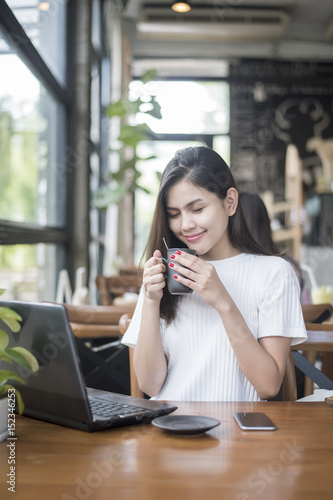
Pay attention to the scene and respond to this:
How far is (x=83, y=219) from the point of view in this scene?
4.05m

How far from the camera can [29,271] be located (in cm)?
298

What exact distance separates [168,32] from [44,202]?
4512 millimetres

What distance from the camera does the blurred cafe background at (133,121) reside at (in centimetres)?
287

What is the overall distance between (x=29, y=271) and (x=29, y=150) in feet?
1.97

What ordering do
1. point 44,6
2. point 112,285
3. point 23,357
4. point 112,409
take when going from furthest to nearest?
point 112,285 → point 44,6 → point 112,409 → point 23,357

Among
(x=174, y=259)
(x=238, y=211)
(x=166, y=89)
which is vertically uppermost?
(x=166, y=89)

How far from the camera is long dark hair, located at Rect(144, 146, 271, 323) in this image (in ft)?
4.73

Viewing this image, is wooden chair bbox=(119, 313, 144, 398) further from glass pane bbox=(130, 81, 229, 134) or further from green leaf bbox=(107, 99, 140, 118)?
glass pane bbox=(130, 81, 229, 134)

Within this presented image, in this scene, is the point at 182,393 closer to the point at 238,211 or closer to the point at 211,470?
the point at 238,211

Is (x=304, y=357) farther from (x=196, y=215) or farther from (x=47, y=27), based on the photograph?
(x=47, y=27)

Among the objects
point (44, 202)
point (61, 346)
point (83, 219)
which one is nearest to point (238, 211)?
point (61, 346)

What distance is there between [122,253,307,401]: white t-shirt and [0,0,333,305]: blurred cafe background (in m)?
1.11

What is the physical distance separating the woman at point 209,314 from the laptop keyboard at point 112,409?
30 centimetres

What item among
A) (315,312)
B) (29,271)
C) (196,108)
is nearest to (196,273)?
(315,312)
